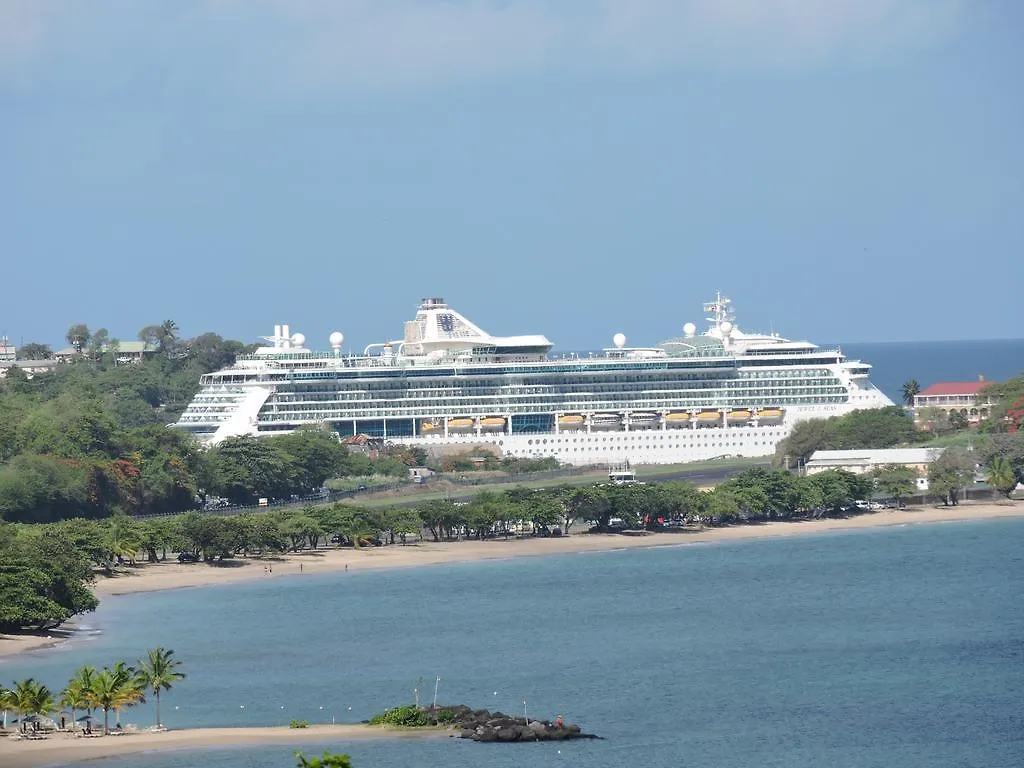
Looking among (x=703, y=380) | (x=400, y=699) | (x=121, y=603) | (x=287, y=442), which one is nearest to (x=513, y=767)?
(x=400, y=699)

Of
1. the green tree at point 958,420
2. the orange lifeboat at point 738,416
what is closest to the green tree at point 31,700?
the orange lifeboat at point 738,416

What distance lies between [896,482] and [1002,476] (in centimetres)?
590

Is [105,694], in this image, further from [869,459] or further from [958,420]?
[958,420]

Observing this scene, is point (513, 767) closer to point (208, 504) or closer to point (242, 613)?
point (242, 613)

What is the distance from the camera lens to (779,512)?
110 m

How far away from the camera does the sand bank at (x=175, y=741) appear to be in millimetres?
51544

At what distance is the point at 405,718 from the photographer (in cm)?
5569

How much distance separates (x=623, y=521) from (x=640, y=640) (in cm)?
3531

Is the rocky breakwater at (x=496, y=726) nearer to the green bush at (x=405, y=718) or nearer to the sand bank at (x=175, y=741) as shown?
the green bush at (x=405, y=718)

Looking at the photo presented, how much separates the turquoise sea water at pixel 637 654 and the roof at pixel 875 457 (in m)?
27.0

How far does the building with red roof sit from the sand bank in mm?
97176

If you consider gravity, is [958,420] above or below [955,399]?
below

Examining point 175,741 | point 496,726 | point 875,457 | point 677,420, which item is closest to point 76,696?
point 175,741

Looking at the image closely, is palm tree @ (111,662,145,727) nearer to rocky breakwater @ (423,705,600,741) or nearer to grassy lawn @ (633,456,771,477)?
rocky breakwater @ (423,705,600,741)
